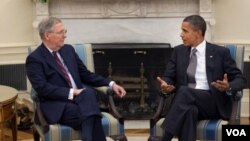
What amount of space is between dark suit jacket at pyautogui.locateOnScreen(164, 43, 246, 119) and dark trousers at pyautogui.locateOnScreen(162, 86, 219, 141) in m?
0.09

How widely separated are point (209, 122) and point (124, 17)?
1.97m

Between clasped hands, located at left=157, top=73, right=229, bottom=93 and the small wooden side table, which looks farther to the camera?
the small wooden side table

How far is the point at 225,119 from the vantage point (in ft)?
11.7

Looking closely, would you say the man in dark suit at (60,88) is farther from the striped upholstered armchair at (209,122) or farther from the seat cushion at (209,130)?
the seat cushion at (209,130)

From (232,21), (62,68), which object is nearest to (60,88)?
(62,68)

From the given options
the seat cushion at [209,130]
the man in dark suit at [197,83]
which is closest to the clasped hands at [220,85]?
the man in dark suit at [197,83]

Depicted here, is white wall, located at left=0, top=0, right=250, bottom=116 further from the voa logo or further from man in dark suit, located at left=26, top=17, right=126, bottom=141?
the voa logo

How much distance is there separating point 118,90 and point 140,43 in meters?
1.57

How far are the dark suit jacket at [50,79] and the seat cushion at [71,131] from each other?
8 centimetres

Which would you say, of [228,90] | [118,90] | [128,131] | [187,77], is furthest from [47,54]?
[128,131]

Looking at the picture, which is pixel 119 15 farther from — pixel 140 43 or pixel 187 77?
pixel 187 77

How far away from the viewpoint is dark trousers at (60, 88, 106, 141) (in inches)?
133

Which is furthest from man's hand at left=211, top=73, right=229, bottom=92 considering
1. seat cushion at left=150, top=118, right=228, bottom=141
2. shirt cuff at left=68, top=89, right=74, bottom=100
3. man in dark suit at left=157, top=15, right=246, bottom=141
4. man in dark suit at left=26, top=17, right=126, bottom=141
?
shirt cuff at left=68, top=89, right=74, bottom=100

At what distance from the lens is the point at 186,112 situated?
343 cm
